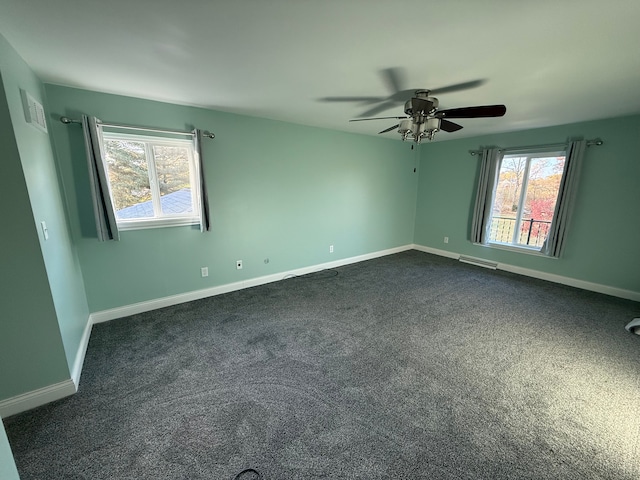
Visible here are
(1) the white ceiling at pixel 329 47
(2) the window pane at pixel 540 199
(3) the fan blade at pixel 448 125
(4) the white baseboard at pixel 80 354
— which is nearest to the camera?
(1) the white ceiling at pixel 329 47

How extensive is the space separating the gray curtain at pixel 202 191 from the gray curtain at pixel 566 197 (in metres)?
4.94

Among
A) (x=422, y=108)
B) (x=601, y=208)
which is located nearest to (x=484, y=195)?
(x=601, y=208)

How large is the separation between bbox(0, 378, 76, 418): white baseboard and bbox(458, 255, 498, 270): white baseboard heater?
564cm

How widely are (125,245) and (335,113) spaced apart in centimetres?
291

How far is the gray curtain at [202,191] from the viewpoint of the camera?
294cm

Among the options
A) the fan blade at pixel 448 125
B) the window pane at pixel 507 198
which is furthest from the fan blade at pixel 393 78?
the window pane at pixel 507 198

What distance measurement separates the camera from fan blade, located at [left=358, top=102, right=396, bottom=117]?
2839 mm

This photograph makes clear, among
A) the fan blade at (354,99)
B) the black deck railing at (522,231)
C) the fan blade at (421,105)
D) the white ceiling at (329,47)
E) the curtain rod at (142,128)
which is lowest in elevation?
the black deck railing at (522,231)

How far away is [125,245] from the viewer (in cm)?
282

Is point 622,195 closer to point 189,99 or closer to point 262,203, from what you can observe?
point 262,203

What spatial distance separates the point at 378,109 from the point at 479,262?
139 inches

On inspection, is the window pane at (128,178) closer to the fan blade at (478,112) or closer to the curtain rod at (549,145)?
the fan blade at (478,112)

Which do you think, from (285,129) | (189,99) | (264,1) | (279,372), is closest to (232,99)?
(189,99)

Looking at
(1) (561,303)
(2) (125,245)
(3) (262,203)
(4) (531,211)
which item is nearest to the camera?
(2) (125,245)
